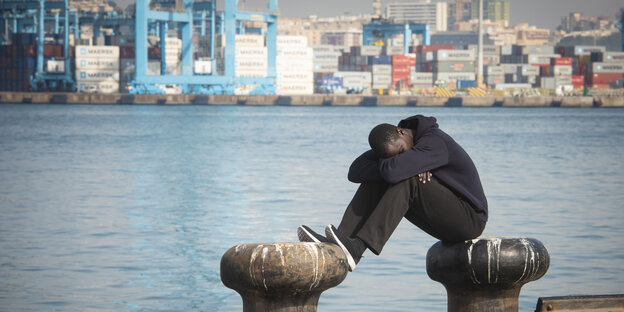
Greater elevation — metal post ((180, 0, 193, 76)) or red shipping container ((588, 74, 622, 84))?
metal post ((180, 0, 193, 76))

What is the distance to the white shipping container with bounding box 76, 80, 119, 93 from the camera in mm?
89125

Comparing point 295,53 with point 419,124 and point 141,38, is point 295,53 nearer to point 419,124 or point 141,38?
point 141,38

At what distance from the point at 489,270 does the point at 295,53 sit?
97802 millimetres

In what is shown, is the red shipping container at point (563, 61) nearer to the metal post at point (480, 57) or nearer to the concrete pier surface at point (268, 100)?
the concrete pier surface at point (268, 100)

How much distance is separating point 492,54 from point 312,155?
82473 millimetres

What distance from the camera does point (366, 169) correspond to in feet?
13.9

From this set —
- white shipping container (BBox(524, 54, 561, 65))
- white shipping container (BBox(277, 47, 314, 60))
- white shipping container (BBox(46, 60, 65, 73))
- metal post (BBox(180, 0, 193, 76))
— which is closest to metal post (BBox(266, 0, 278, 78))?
metal post (BBox(180, 0, 193, 76))

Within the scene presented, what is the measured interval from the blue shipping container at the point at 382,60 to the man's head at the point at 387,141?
9914cm

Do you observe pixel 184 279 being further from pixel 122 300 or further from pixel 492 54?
pixel 492 54

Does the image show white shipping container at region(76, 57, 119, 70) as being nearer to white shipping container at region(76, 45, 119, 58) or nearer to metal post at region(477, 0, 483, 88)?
white shipping container at region(76, 45, 119, 58)

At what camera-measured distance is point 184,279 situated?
8836mm

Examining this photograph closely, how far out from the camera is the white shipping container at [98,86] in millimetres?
89125

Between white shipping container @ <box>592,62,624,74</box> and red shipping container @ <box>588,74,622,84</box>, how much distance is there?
0.41 metres

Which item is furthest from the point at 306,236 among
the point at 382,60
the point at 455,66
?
the point at 382,60
